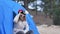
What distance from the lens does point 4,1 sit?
10.0 metres

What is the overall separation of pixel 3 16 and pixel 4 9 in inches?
13.9

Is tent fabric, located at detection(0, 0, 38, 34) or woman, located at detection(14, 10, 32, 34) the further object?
tent fabric, located at detection(0, 0, 38, 34)

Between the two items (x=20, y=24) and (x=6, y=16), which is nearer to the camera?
(x=20, y=24)

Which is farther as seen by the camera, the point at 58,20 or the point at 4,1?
the point at 58,20

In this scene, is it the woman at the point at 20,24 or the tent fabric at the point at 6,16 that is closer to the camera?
the woman at the point at 20,24

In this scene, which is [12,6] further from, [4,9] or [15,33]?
[15,33]

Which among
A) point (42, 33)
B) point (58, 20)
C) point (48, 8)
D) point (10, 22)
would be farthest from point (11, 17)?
point (48, 8)

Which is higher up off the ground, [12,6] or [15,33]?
[12,6]

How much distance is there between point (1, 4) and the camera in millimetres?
9844

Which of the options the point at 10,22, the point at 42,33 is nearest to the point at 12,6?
the point at 10,22

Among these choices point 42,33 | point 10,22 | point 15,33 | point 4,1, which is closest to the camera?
point 15,33

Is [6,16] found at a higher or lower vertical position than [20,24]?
higher

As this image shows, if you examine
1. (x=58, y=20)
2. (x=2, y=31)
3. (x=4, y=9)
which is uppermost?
(x=4, y=9)

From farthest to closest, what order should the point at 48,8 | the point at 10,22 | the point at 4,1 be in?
1. the point at 48,8
2. the point at 4,1
3. the point at 10,22
